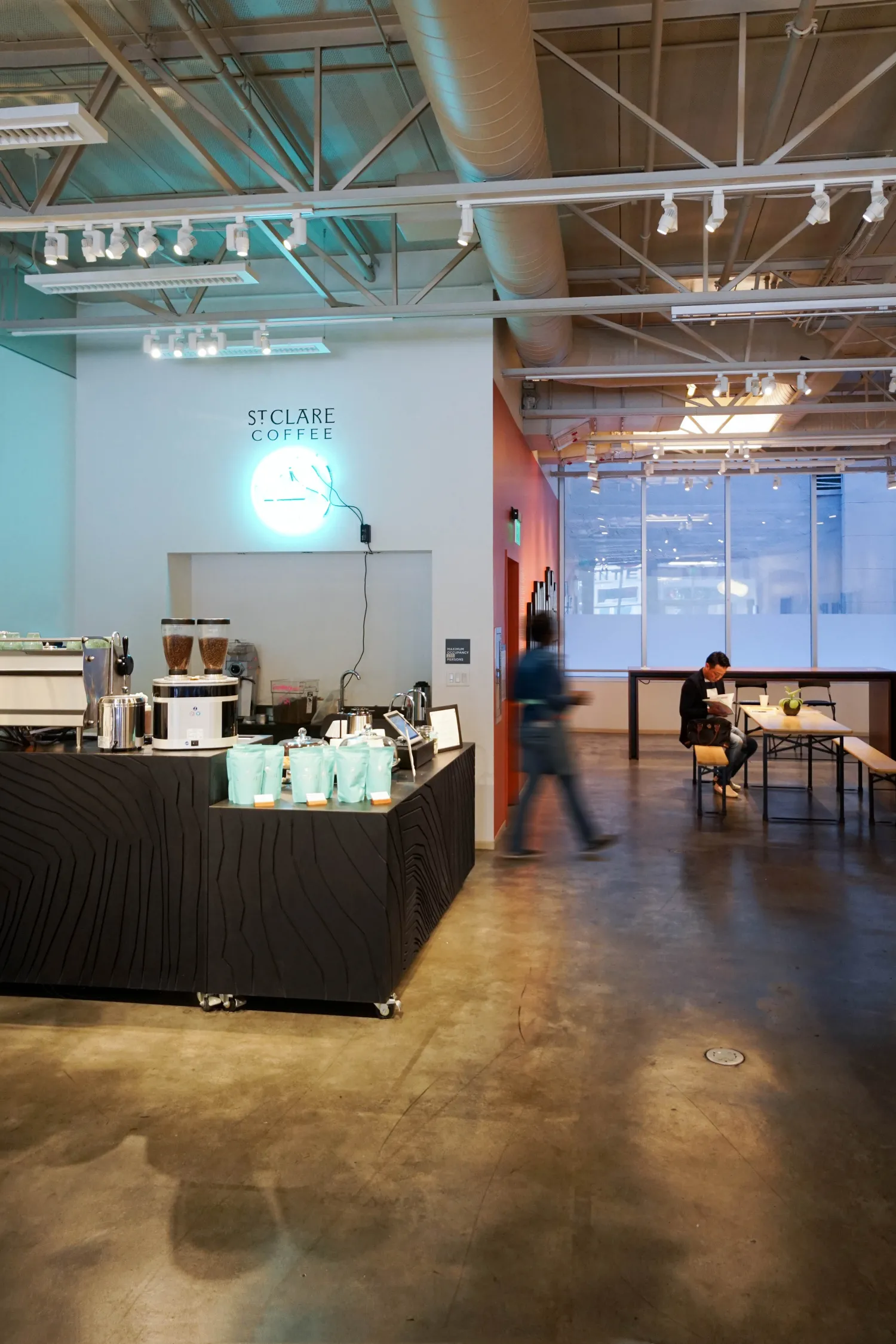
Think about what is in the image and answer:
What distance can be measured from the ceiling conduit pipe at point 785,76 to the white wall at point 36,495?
5.14 metres

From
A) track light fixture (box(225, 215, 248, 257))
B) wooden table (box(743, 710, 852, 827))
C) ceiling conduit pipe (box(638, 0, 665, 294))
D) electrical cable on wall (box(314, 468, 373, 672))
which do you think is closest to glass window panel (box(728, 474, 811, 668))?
wooden table (box(743, 710, 852, 827))

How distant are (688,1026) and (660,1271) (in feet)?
5.48

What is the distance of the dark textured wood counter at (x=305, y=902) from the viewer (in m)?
4.14

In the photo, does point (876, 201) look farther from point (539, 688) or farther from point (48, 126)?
point (48, 126)

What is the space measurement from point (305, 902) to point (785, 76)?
4504 mm

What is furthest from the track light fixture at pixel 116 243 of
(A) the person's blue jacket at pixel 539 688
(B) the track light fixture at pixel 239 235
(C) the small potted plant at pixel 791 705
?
(C) the small potted plant at pixel 791 705

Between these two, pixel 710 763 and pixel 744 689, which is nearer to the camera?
pixel 710 763

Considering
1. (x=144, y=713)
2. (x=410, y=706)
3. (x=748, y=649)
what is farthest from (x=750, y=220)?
(x=748, y=649)

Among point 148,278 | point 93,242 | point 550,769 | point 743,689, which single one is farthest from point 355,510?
point 743,689

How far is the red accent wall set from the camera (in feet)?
24.4

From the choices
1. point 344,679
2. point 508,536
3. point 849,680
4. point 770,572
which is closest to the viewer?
point 344,679

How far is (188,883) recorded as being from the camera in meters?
4.27

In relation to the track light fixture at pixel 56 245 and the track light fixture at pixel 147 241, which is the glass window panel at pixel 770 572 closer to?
the track light fixture at pixel 147 241

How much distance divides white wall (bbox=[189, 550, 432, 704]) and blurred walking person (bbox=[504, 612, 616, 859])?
299 cm
